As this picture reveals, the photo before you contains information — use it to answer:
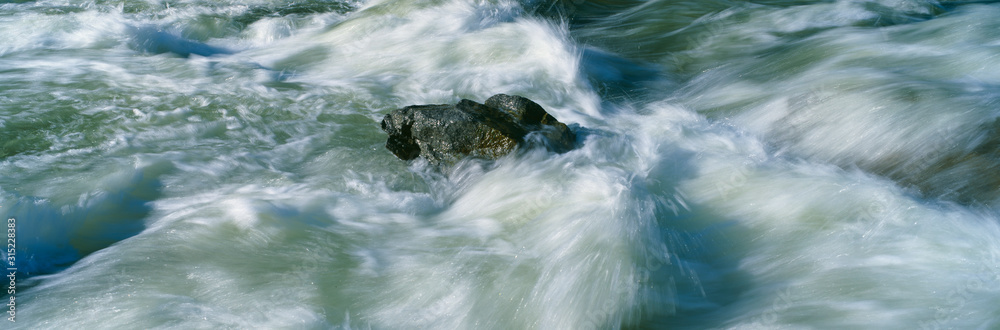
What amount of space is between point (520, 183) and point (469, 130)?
51cm

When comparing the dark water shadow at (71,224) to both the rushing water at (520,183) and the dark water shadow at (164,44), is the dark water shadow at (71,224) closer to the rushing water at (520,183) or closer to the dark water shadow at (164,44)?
the rushing water at (520,183)

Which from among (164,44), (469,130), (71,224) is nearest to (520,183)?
(469,130)

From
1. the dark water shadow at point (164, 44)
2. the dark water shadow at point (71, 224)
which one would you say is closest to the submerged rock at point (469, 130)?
the dark water shadow at point (71, 224)

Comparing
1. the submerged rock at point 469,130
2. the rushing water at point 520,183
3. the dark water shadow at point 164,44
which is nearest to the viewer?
the rushing water at point 520,183

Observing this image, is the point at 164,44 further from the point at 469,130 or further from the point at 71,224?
the point at 469,130

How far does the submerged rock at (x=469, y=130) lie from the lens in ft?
13.8

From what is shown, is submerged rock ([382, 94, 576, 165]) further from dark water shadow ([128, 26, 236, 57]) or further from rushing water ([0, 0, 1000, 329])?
dark water shadow ([128, 26, 236, 57])

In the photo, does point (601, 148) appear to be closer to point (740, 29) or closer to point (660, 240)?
point (660, 240)

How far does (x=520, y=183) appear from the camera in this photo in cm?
396

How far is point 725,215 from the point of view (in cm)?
374

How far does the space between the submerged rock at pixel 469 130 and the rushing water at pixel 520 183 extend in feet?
0.39

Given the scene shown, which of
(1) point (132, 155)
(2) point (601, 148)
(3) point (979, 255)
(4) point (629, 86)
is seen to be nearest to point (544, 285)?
(2) point (601, 148)

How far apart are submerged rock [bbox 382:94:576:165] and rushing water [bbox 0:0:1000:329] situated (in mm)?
120

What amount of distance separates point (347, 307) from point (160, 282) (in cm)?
84
